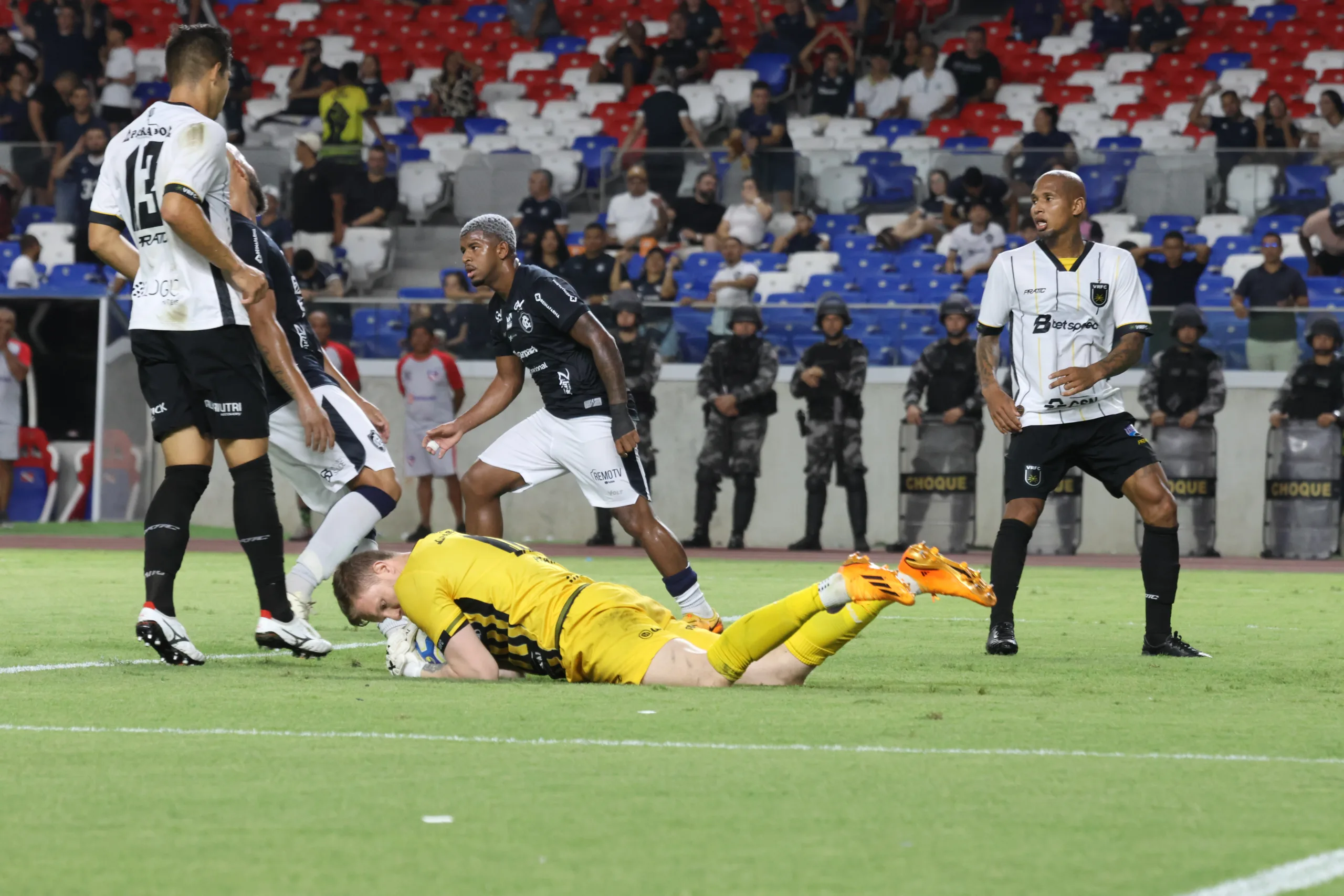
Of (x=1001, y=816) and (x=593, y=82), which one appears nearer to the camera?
(x=1001, y=816)

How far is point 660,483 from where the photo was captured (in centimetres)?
1809

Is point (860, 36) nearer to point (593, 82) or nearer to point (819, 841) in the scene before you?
point (593, 82)

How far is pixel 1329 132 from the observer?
17828 millimetres

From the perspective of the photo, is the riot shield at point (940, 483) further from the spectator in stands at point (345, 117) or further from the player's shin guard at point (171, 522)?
the player's shin guard at point (171, 522)

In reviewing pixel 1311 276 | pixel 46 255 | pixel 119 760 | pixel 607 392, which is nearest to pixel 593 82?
pixel 46 255

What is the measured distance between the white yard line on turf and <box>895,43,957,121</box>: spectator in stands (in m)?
17.7

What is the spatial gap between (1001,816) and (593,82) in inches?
811

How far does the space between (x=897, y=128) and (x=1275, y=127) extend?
436 cm

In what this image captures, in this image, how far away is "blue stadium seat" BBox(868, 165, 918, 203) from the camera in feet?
61.6

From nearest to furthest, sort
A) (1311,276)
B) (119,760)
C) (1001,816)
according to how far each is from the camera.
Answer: (1001,816), (119,760), (1311,276)

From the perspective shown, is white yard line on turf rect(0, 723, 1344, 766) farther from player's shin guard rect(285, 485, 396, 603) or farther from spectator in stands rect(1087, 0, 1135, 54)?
spectator in stands rect(1087, 0, 1135, 54)

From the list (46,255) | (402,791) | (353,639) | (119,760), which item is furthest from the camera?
(46,255)

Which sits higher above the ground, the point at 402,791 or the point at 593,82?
the point at 593,82

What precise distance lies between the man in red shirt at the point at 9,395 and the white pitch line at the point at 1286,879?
1652 centimetres
